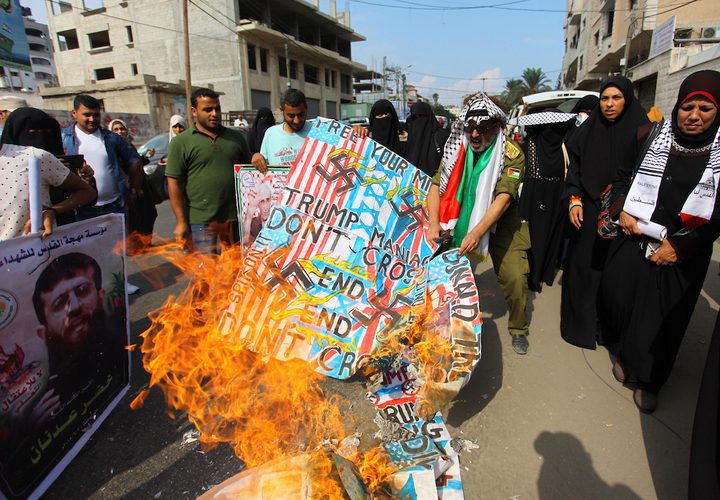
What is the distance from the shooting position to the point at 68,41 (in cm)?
4075

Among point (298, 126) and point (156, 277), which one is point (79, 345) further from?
point (156, 277)

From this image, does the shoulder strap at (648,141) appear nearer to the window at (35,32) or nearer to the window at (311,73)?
the window at (311,73)

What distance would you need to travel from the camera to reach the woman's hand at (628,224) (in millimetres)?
2827

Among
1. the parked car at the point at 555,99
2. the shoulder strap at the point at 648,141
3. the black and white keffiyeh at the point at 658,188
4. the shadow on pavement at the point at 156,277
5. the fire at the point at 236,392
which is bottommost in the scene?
the shadow on pavement at the point at 156,277

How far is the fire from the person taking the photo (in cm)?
232

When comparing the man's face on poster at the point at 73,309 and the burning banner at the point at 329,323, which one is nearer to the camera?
the man's face on poster at the point at 73,309

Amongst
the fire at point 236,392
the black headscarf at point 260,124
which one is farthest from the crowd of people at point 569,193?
the black headscarf at point 260,124

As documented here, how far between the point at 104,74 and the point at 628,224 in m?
48.7

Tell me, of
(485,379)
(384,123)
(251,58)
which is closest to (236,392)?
(485,379)

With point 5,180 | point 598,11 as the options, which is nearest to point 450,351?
point 5,180

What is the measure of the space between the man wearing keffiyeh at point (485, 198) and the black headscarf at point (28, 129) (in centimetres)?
342

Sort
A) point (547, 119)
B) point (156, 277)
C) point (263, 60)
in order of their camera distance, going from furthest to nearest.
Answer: point (263, 60), point (156, 277), point (547, 119)

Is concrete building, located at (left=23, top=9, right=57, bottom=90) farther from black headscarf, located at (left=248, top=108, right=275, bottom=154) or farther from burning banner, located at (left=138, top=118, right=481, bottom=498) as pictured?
burning banner, located at (left=138, top=118, right=481, bottom=498)


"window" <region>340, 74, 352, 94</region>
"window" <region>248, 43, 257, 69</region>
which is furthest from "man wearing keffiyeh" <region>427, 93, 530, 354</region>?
"window" <region>340, 74, 352, 94</region>
